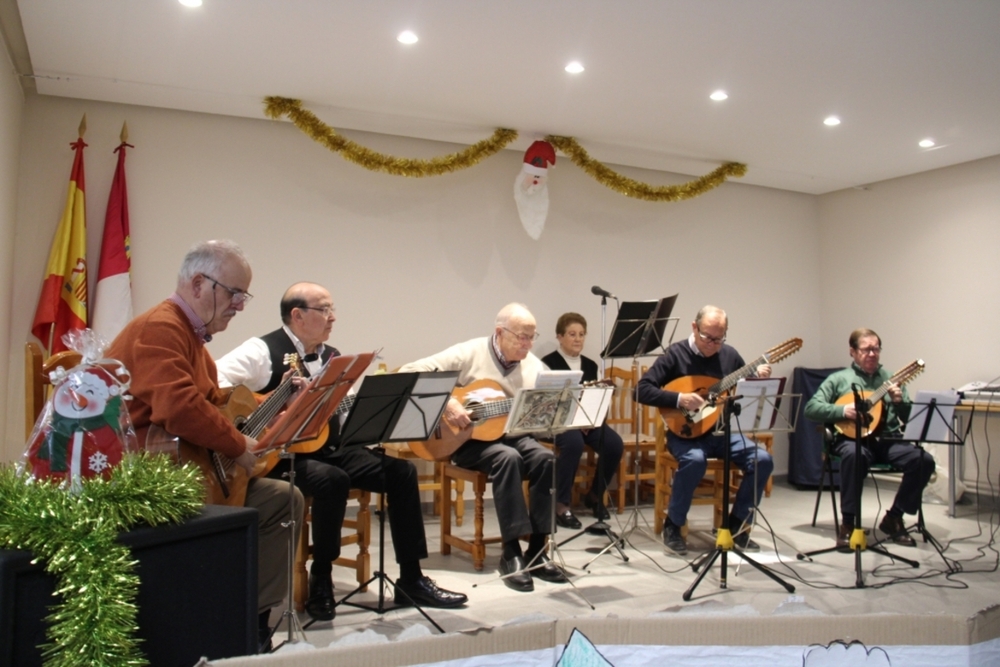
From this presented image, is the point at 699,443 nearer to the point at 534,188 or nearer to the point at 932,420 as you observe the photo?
the point at 932,420

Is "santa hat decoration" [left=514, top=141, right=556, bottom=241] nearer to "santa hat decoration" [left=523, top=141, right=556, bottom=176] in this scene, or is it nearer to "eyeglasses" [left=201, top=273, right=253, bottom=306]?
"santa hat decoration" [left=523, top=141, right=556, bottom=176]

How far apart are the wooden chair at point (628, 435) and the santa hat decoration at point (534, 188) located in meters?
1.20

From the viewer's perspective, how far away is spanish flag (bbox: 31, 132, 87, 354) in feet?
14.0

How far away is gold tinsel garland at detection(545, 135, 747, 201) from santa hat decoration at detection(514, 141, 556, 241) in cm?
18

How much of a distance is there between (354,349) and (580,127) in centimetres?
212

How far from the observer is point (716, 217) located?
21.9 feet

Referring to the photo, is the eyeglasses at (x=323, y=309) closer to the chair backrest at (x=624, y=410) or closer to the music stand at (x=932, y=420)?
the chair backrest at (x=624, y=410)

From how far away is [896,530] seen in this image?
178 inches

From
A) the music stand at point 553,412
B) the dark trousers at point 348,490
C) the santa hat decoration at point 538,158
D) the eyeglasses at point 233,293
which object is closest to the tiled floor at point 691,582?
the music stand at point 553,412

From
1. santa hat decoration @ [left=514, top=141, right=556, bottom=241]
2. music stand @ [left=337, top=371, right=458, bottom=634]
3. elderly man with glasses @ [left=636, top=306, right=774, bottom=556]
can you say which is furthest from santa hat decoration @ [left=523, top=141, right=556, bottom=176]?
music stand @ [left=337, top=371, right=458, bottom=634]

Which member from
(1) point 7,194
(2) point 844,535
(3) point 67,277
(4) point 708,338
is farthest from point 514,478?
(1) point 7,194

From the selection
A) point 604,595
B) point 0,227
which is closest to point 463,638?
point 604,595

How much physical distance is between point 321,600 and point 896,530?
3331 millimetres

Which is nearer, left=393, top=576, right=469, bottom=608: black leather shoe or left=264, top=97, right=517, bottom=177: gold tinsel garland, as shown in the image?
left=393, top=576, right=469, bottom=608: black leather shoe
